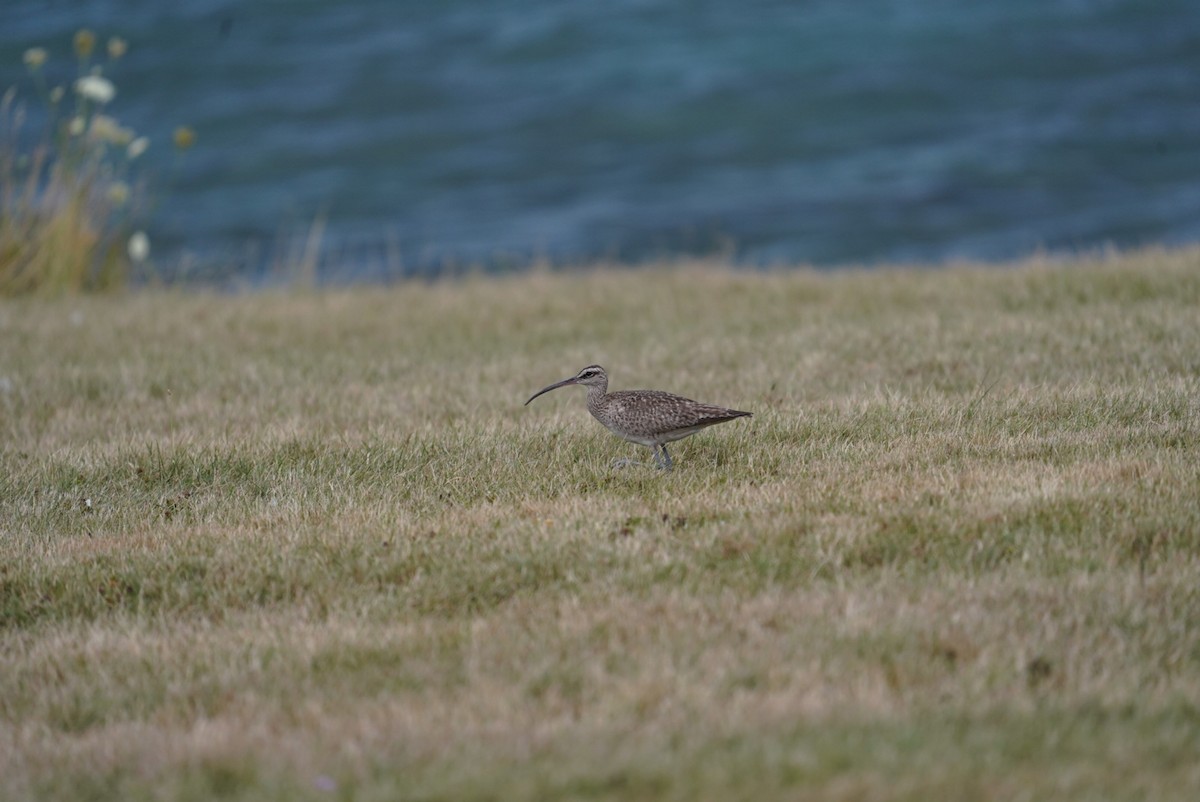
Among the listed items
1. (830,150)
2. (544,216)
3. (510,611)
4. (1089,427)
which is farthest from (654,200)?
(510,611)

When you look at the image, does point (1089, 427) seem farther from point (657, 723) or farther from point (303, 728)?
point (303, 728)

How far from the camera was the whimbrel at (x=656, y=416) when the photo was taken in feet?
24.0

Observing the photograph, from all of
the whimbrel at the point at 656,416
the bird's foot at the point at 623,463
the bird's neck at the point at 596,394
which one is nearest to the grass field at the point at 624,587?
the bird's foot at the point at 623,463

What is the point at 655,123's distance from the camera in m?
30.3

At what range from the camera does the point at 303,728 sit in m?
4.80

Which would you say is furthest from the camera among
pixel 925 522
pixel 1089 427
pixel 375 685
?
pixel 1089 427

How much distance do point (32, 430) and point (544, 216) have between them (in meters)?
17.7

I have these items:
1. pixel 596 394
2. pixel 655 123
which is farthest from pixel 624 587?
pixel 655 123

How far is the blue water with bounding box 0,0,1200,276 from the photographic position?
82.6 feet

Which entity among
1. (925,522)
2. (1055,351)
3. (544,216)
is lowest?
(544,216)

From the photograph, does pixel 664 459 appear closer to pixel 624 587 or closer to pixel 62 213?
pixel 624 587

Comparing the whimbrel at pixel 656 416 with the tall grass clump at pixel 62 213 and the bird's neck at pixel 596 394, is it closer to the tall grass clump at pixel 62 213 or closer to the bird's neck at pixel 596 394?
the bird's neck at pixel 596 394

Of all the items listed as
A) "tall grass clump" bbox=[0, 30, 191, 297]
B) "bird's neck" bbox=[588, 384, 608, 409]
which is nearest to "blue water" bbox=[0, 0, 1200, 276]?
"tall grass clump" bbox=[0, 30, 191, 297]

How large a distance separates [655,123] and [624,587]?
83.2 feet
